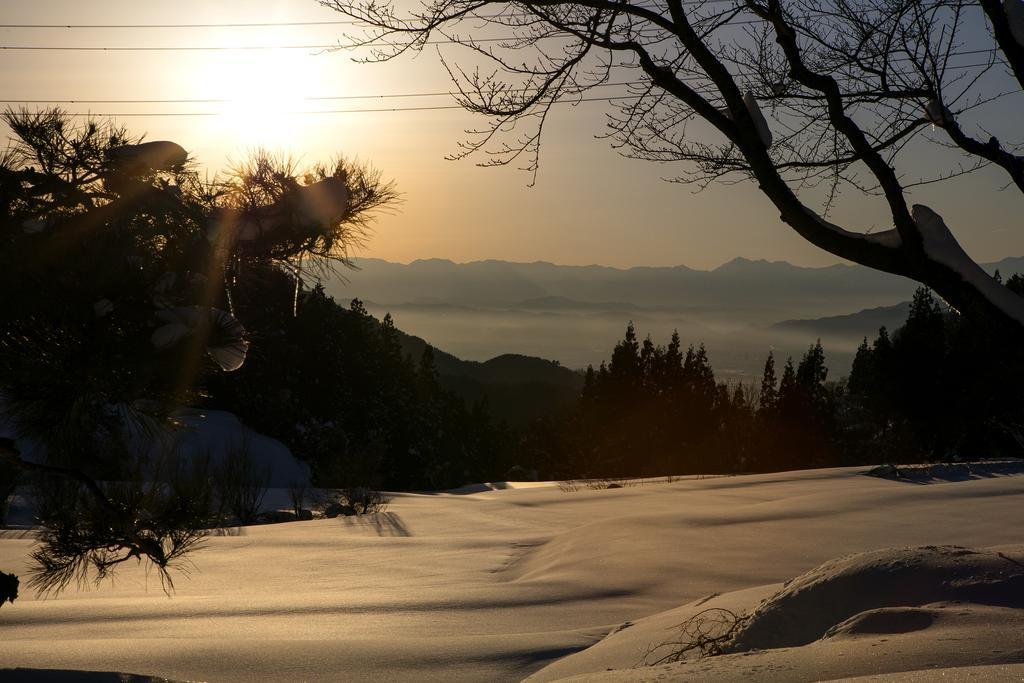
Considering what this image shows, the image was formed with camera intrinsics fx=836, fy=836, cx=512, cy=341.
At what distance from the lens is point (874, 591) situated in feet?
12.0

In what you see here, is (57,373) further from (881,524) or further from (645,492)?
(645,492)

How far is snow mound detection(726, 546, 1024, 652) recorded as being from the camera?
3480 millimetres

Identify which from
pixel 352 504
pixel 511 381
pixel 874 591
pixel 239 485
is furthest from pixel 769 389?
pixel 511 381

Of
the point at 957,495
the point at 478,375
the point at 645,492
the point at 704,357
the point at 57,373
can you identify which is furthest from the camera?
the point at 478,375

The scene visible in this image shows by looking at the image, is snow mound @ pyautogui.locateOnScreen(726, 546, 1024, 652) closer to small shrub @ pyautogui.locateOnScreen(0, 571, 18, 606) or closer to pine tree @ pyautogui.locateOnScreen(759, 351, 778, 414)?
small shrub @ pyautogui.locateOnScreen(0, 571, 18, 606)

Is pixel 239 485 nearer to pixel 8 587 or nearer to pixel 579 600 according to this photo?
pixel 579 600

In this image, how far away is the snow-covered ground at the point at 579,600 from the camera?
3148mm

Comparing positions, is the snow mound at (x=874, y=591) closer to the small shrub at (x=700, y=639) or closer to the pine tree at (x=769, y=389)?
the small shrub at (x=700, y=639)

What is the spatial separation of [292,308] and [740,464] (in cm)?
4016

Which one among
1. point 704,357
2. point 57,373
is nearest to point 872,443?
point 704,357

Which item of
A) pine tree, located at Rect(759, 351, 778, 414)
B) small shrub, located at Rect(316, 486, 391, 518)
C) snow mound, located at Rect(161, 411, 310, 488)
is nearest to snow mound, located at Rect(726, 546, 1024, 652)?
small shrub, located at Rect(316, 486, 391, 518)

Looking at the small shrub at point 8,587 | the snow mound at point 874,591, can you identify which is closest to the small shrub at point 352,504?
the small shrub at point 8,587

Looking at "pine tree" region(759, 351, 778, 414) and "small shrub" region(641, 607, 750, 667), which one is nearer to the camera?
"small shrub" region(641, 607, 750, 667)

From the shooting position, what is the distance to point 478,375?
106m
